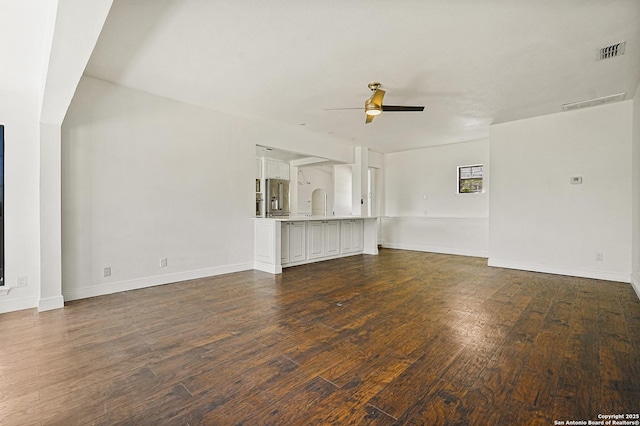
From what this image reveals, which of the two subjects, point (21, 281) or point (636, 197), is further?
point (636, 197)

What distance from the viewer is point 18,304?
3230 mm

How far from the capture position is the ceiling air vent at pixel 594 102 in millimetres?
4219

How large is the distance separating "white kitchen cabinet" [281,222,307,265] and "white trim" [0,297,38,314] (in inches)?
129

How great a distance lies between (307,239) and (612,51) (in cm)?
478

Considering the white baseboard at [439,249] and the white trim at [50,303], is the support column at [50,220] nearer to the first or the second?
the white trim at [50,303]

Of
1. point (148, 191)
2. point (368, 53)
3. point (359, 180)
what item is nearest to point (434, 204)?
point (359, 180)

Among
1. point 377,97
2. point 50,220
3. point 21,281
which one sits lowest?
point 21,281

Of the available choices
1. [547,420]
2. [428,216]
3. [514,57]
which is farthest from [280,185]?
[547,420]

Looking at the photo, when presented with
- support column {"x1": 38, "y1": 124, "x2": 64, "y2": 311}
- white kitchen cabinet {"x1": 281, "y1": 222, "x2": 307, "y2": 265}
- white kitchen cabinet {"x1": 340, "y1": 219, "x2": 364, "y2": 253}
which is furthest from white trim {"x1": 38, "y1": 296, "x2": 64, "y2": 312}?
white kitchen cabinet {"x1": 340, "y1": 219, "x2": 364, "y2": 253}

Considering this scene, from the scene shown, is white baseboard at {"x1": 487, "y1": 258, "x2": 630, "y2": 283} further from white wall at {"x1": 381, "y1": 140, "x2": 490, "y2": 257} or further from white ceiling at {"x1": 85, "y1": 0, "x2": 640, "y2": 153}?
white ceiling at {"x1": 85, "y1": 0, "x2": 640, "y2": 153}

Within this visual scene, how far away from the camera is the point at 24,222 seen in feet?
10.7

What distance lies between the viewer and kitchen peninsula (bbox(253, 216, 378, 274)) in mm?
5039

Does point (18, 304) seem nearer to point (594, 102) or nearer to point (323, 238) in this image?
point (323, 238)

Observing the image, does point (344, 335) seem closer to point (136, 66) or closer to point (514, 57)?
point (514, 57)
